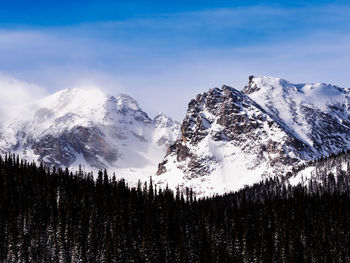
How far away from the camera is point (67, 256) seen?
467 feet

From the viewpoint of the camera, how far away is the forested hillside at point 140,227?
144 meters

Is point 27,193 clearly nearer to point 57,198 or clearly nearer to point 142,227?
point 57,198

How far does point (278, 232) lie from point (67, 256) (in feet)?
190

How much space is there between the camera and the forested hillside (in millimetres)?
144250

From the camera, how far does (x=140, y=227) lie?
157 m

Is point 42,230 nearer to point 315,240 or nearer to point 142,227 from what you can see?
point 142,227

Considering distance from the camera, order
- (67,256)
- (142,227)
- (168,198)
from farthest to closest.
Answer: (168,198) → (142,227) → (67,256)

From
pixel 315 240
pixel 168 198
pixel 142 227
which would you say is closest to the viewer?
pixel 142 227

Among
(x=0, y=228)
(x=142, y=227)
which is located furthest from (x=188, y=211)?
(x=0, y=228)

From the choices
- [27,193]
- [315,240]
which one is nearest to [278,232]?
[315,240]

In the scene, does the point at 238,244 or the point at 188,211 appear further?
the point at 188,211

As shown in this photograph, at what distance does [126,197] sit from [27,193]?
2742cm

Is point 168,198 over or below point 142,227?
over

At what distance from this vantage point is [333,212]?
187 meters
